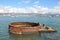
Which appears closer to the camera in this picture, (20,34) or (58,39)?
(58,39)

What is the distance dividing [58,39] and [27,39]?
4616mm

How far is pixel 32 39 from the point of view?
2539cm

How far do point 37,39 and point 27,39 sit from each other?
1518 mm

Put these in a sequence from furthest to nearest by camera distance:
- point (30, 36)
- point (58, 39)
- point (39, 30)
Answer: point (39, 30) → point (30, 36) → point (58, 39)

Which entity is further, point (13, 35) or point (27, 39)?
point (13, 35)

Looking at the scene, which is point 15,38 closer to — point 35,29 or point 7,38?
point 7,38

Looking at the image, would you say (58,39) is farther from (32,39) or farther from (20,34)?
(20,34)

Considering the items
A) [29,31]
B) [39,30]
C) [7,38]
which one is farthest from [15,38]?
[39,30]

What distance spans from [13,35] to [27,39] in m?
3.48

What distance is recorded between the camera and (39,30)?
29.4 metres

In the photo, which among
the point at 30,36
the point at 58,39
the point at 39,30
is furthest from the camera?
the point at 39,30

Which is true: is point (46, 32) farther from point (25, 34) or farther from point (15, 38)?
point (15, 38)

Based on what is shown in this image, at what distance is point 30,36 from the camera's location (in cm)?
Result: 2717

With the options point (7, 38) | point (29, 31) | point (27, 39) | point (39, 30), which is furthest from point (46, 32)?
point (7, 38)
